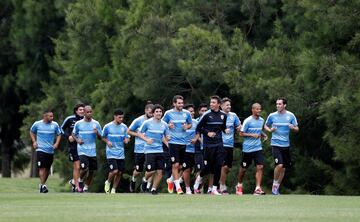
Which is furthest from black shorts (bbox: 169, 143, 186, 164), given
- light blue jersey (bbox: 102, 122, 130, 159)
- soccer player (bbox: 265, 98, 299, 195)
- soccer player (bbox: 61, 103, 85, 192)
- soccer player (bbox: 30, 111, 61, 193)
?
soccer player (bbox: 30, 111, 61, 193)

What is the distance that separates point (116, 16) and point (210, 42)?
31.1 ft

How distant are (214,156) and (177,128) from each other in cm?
187

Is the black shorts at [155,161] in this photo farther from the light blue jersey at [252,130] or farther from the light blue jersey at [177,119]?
the light blue jersey at [252,130]

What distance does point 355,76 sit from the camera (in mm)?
35000

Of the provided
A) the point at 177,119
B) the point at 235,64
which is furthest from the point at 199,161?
the point at 235,64

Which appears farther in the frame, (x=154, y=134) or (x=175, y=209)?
(x=154, y=134)

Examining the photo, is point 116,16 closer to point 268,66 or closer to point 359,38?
point 268,66

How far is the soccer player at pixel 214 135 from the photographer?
2800 centimetres

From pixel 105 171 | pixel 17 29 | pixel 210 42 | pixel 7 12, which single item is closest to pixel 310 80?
pixel 210 42

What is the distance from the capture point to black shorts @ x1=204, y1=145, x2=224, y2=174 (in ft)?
92.5

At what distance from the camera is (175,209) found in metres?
21.0

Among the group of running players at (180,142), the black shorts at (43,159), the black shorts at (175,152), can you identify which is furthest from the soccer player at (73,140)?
Answer: the black shorts at (175,152)

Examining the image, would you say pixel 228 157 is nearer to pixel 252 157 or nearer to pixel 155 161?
pixel 252 157

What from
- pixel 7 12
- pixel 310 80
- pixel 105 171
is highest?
pixel 7 12
